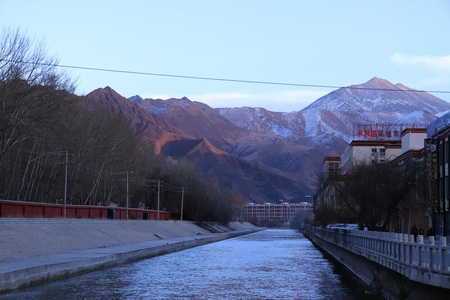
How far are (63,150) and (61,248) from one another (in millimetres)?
40342

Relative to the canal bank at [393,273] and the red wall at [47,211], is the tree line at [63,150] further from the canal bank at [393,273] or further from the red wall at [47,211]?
the canal bank at [393,273]

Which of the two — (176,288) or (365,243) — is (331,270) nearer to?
(365,243)

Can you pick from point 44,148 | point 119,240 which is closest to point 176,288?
point 119,240

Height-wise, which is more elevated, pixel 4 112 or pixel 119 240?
pixel 4 112

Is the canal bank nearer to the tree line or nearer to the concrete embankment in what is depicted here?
the concrete embankment

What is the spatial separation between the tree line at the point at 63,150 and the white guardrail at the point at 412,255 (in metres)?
→ 32.2

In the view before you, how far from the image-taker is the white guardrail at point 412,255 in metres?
16.2

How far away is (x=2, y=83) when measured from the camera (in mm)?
54938

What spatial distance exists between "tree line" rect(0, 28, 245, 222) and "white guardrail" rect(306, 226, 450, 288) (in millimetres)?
32185

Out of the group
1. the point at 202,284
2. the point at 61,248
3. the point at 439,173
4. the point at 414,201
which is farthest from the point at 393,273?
the point at 414,201

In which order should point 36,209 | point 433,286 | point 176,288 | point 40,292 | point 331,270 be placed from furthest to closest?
point 36,209
point 331,270
point 176,288
point 40,292
point 433,286

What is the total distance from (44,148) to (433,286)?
212 ft

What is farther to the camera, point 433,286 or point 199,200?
point 199,200

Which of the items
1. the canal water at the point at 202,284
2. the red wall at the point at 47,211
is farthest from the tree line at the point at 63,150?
the canal water at the point at 202,284
